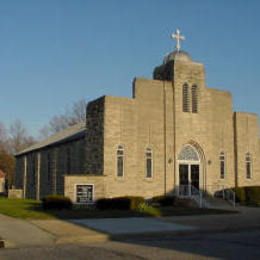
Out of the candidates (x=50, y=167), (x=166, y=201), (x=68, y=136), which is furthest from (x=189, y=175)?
(x=50, y=167)

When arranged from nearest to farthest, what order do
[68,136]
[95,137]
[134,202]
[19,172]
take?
[134,202]
[95,137]
[68,136]
[19,172]

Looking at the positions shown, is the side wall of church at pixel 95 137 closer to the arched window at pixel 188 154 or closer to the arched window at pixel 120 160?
the arched window at pixel 120 160

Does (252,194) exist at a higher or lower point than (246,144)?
lower

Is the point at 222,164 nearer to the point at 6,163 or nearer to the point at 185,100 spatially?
the point at 185,100

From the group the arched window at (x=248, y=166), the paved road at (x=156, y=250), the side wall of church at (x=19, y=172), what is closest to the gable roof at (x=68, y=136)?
the side wall of church at (x=19, y=172)

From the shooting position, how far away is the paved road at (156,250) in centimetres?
1168

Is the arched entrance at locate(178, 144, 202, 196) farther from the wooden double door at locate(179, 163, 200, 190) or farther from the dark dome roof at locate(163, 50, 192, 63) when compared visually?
the dark dome roof at locate(163, 50, 192, 63)

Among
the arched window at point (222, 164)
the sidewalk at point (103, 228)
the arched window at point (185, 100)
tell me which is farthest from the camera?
the arched window at point (222, 164)

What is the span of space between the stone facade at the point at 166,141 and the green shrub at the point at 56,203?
1.44 metres

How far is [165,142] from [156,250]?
20.1m

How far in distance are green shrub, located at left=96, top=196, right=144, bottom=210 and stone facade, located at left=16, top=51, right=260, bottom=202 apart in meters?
1.50

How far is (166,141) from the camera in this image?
32562 millimetres

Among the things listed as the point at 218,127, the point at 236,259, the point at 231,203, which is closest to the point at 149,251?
the point at 236,259

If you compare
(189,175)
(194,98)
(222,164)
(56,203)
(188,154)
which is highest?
(194,98)
